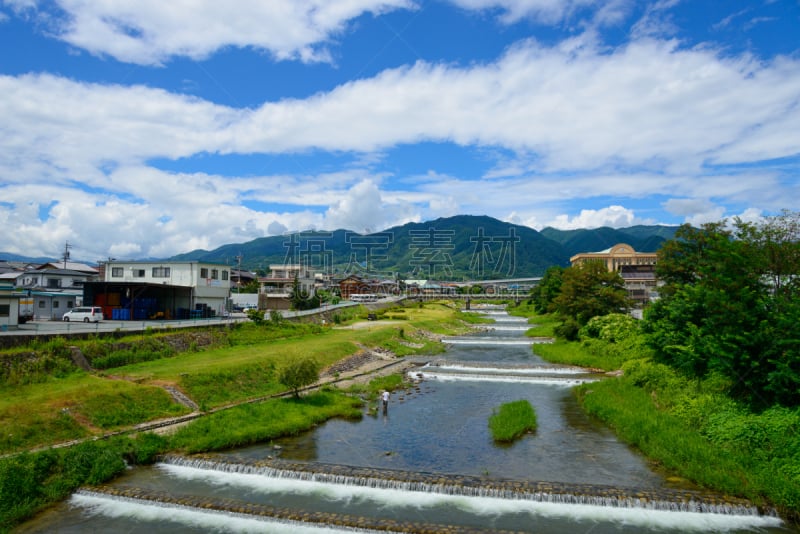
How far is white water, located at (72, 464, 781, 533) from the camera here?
15.1 meters

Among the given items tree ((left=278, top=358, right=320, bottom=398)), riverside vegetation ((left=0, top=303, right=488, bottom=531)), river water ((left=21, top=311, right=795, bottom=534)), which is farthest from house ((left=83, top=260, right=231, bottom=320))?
river water ((left=21, top=311, right=795, bottom=534))

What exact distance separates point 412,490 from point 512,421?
9.13m

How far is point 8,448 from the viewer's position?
18766mm

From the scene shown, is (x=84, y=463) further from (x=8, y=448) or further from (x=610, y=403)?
(x=610, y=403)

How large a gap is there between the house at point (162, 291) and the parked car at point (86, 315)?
2.57 m

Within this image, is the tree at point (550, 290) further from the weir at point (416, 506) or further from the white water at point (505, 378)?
the weir at point (416, 506)

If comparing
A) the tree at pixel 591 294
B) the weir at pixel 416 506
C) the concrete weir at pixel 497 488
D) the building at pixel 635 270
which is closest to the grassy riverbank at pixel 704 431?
the concrete weir at pixel 497 488

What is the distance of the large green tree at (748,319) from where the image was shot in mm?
19875

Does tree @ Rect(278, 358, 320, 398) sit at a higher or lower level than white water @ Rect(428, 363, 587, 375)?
higher

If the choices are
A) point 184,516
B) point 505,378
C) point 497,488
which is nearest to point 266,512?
point 184,516

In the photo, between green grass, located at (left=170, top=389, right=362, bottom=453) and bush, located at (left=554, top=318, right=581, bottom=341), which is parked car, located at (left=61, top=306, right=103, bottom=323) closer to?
green grass, located at (left=170, top=389, right=362, bottom=453)

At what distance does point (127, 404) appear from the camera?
2383cm

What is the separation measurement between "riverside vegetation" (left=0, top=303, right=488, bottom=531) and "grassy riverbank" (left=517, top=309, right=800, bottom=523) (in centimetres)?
1436

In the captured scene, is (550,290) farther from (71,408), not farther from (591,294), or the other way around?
(71,408)
